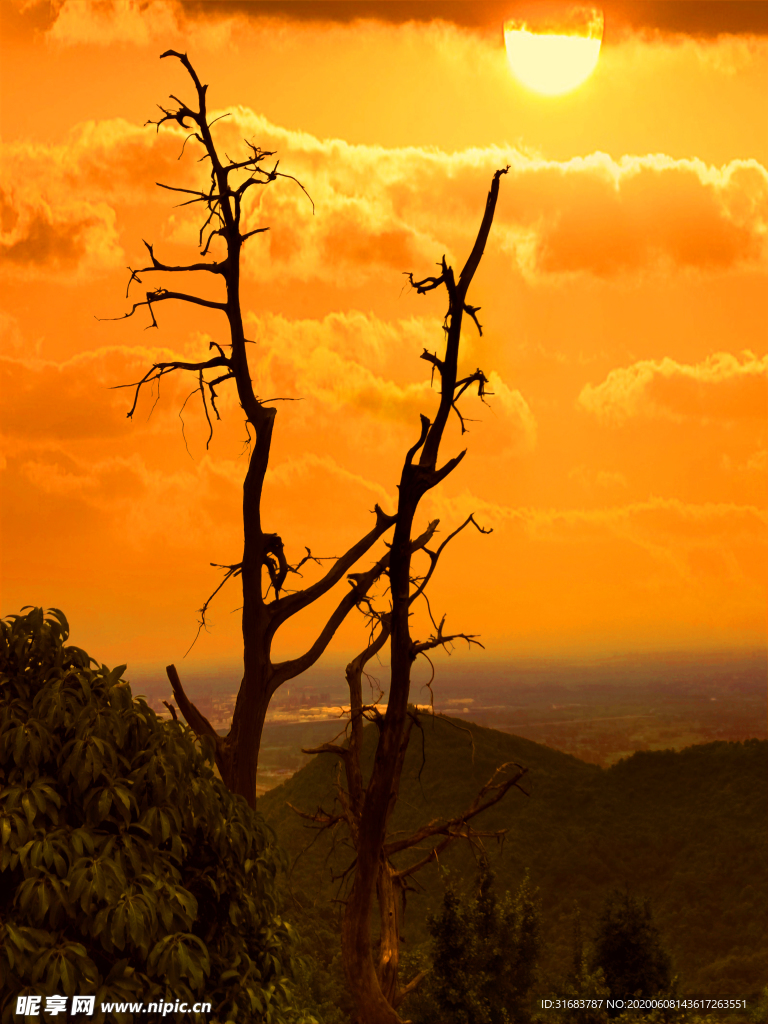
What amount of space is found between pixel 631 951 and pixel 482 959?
2.82 meters

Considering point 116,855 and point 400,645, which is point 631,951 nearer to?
point 400,645

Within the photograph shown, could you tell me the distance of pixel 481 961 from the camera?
16266 millimetres

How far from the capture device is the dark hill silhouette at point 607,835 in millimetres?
18156

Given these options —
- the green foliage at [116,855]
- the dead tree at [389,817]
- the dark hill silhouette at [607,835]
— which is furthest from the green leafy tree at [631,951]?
the green foliage at [116,855]

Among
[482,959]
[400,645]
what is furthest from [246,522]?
[482,959]

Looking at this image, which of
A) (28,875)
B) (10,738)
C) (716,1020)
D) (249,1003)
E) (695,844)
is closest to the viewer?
(28,875)

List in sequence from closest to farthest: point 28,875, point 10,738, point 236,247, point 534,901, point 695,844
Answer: point 28,875, point 10,738, point 236,247, point 534,901, point 695,844

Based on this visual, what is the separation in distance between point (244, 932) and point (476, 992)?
40.9 feet

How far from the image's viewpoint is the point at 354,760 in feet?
27.8

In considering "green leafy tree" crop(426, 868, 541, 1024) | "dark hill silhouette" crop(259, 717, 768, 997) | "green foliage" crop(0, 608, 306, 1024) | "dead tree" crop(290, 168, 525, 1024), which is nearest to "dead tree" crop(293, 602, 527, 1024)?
"dead tree" crop(290, 168, 525, 1024)

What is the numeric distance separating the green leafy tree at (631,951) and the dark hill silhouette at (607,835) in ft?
2.10

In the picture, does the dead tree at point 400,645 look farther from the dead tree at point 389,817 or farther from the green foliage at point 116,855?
the green foliage at point 116,855

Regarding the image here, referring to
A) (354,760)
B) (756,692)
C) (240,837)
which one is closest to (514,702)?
(756,692)

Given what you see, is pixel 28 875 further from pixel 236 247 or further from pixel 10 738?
pixel 236 247
